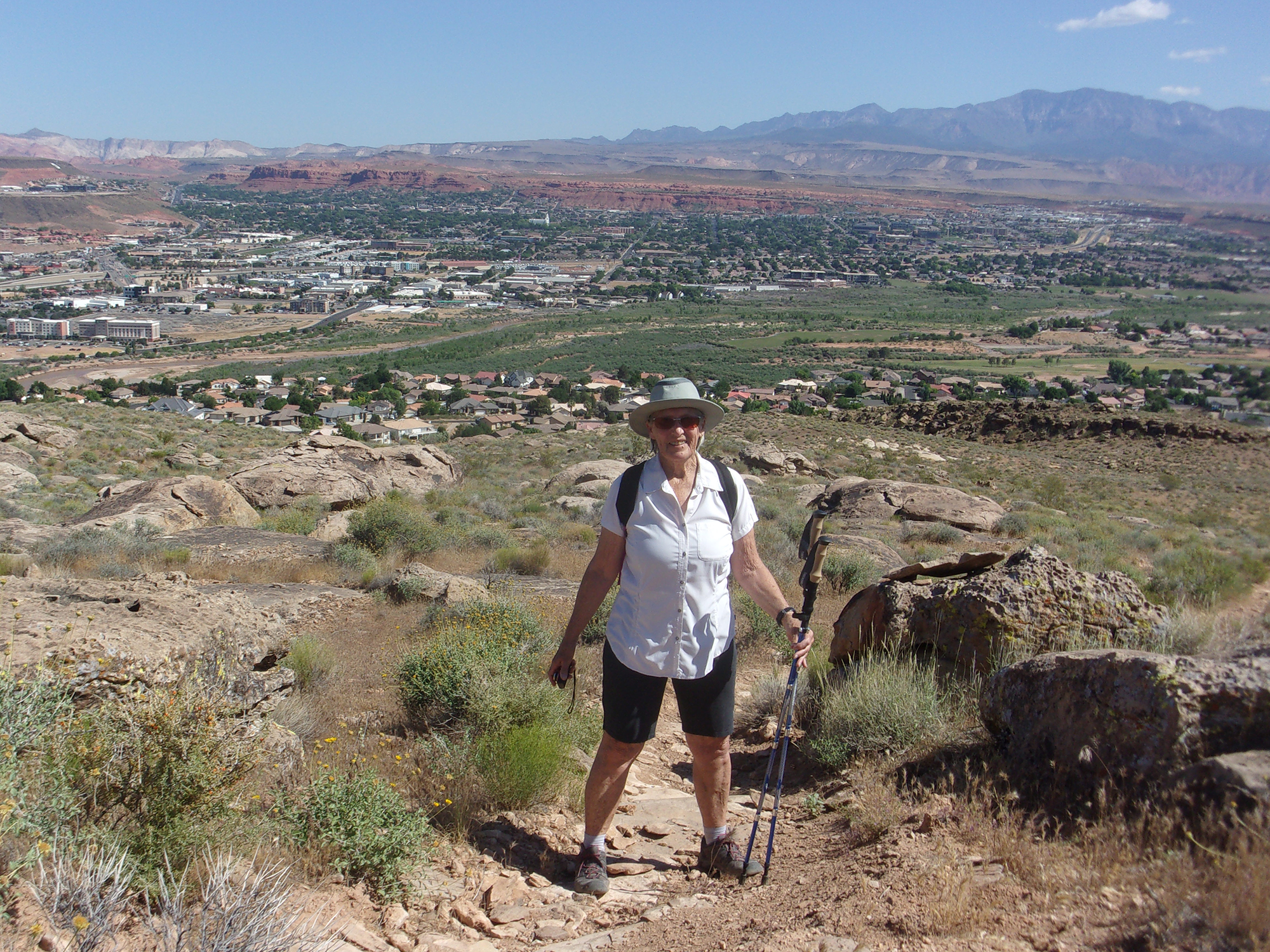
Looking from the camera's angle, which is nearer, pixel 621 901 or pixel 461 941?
pixel 461 941

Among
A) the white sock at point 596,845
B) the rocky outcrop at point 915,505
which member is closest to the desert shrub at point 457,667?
the white sock at point 596,845

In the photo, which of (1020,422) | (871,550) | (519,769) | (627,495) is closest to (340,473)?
(871,550)

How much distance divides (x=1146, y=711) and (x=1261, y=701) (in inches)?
12.0

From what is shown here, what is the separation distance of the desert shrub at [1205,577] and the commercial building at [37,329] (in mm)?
90374

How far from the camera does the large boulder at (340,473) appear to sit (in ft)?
43.2

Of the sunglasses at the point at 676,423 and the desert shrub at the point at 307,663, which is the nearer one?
the sunglasses at the point at 676,423

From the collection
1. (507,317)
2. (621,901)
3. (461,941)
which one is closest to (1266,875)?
A: (621,901)

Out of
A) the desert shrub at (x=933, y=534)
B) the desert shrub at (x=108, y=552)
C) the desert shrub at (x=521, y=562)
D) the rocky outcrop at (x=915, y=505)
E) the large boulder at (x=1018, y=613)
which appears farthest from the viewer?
the rocky outcrop at (x=915, y=505)

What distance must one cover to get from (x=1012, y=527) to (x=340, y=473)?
10.6 m

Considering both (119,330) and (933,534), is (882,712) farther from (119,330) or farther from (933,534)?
(119,330)

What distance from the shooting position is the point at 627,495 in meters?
3.03

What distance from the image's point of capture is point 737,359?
55719 mm

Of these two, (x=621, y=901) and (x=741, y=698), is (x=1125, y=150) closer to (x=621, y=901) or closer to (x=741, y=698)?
(x=741, y=698)

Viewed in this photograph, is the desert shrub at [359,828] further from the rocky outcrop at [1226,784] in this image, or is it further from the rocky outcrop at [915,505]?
the rocky outcrop at [915,505]
